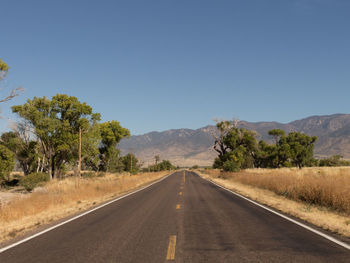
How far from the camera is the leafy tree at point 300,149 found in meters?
83.6

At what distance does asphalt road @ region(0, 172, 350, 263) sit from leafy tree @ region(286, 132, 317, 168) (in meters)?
78.3

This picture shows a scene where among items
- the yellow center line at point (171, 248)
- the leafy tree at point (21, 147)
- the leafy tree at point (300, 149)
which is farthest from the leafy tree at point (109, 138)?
the yellow center line at point (171, 248)

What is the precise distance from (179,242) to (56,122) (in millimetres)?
37795

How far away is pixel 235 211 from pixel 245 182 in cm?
1961

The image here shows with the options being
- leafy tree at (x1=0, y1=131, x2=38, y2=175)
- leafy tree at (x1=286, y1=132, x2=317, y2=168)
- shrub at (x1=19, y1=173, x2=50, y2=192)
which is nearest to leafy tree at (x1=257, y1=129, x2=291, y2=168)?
leafy tree at (x1=286, y1=132, x2=317, y2=168)

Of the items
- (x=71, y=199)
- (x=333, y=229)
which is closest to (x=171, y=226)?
(x=333, y=229)

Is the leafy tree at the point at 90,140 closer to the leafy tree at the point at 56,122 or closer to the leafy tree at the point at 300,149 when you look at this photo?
the leafy tree at the point at 56,122

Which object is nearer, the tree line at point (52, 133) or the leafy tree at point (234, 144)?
the tree line at point (52, 133)

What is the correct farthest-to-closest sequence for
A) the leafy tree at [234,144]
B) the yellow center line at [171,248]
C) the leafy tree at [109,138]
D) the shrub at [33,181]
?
1. the leafy tree at [109,138]
2. the leafy tree at [234,144]
3. the shrub at [33,181]
4. the yellow center line at [171,248]

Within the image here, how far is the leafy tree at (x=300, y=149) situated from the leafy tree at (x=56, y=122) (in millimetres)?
60150

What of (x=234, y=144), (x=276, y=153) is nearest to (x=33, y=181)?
(x=234, y=144)

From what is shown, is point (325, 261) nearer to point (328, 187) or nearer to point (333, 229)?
point (333, 229)

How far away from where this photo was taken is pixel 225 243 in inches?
288

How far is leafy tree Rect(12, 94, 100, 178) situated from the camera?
131ft
